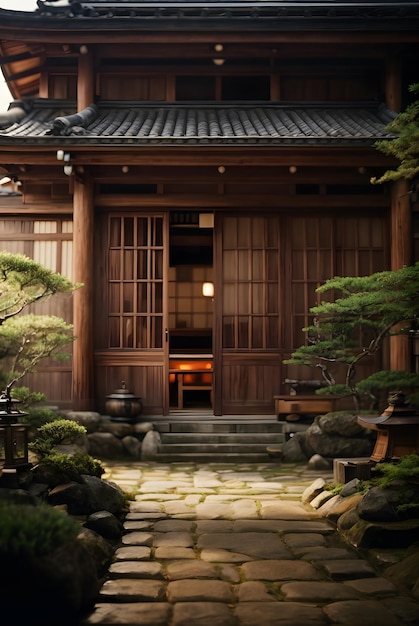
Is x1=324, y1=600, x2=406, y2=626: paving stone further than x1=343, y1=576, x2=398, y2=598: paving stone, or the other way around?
x1=343, y1=576, x2=398, y2=598: paving stone

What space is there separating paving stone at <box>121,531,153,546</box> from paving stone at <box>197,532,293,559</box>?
0.45m

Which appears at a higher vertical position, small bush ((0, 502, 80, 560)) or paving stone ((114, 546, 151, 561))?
small bush ((0, 502, 80, 560))

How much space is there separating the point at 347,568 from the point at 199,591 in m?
1.23

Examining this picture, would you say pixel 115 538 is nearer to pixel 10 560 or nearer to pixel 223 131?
pixel 10 560

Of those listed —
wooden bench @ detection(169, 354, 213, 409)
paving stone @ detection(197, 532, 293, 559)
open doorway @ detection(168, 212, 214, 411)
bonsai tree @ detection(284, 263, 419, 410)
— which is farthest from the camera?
open doorway @ detection(168, 212, 214, 411)

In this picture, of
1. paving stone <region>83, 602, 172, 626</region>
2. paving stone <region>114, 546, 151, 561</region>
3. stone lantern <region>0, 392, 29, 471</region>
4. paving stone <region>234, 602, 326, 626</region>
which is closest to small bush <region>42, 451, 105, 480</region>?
stone lantern <region>0, 392, 29, 471</region>

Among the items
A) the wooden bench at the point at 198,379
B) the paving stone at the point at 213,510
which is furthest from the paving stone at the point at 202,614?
the wooden bench at the point at 198,379

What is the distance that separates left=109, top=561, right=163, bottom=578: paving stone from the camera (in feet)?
16.8

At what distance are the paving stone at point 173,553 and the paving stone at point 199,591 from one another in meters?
0.63

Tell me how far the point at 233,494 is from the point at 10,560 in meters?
4.58

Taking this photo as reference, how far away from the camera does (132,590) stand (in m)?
4.75

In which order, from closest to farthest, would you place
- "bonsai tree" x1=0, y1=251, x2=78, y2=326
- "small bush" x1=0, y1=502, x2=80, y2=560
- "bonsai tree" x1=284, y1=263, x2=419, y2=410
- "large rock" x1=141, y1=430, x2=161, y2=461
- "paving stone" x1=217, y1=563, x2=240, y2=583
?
"small bush" x1=0, y1=502, x2=80, y2=560, "paving stone" x1=217, y1=563, x2=240, y2=583, "bonsai tree" x1=284, y1=263, x2=419, y2=410, "bonsai tree" x1=0, y1=251, x2=78, y2=326, "large rock" x1=141, y1=430, x2=161, y2=461

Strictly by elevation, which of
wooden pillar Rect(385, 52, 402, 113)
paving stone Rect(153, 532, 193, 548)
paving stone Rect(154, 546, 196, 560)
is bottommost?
paving stone Rect(153, 532, 193, 548)

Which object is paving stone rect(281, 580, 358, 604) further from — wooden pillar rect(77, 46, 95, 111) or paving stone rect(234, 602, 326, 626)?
wooden pillar rect(77, 46, 95, 111)
